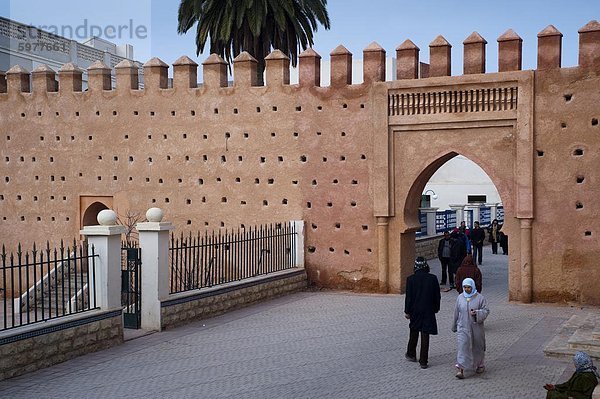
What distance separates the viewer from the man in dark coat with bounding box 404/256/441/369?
9852 mm

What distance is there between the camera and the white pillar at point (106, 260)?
11094 millimetres

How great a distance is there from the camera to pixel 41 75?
19766 millimetres

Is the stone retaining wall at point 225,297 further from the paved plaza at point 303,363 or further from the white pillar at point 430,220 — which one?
the white pillar at point 430,220

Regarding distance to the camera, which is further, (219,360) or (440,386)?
(219,360)

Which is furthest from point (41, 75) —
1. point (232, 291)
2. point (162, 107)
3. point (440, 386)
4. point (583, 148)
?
point (440, 386)

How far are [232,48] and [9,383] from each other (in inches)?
673

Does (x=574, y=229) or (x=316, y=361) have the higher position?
(x=574, y=229)

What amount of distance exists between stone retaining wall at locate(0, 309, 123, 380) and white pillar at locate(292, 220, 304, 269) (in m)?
6.59

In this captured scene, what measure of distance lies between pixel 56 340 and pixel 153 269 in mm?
2496

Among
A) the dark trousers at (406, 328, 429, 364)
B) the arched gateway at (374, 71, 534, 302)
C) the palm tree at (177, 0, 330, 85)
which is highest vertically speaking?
the palm tree at (177, 0, 330, 85)

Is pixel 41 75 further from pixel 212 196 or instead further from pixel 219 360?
pixel 219 360

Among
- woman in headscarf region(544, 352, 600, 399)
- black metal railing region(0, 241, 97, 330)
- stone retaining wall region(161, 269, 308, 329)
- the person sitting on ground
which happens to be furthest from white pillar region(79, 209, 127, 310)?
woman in headscarf region(544, 352, 600, 399)

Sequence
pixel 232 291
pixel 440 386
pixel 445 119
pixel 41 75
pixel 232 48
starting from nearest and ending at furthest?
pixel 440 386 → pixel 232 291 → pixel 445 119 → pixel 41 75 → pixel 232 48

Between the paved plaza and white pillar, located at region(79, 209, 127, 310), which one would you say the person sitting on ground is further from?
white pillar, located at region(79, 209, 127, 310)
